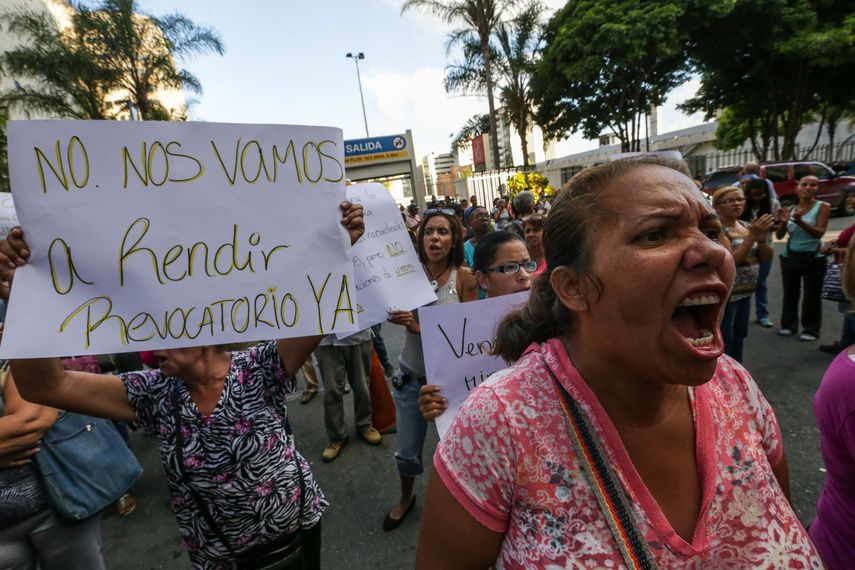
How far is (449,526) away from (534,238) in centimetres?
309

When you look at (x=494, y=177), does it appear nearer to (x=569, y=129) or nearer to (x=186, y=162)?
(x=569, y=129)

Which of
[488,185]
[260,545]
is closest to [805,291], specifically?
[260,545]

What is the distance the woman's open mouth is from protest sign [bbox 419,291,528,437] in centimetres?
90

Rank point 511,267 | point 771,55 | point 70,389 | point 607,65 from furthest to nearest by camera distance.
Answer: point 607,65
point 771,55
point 511,267
point 70,389

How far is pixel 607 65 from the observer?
62.7 ft

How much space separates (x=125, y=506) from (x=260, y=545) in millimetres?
2308

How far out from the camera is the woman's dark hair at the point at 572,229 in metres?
0.97

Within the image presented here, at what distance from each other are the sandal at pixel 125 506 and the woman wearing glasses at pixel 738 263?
4.77 m

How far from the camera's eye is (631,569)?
2.78 ft

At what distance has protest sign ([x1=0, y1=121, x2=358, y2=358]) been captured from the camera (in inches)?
46.8

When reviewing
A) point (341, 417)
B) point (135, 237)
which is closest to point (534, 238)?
point (341, 417)

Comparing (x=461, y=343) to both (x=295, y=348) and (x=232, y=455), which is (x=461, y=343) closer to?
(x=295, y=348)

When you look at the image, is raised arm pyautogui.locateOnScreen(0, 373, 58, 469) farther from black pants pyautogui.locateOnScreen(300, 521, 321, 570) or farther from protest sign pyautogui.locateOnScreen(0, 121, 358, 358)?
black pants pyautogui.locateOnScreen(300, 521, 321, 570)

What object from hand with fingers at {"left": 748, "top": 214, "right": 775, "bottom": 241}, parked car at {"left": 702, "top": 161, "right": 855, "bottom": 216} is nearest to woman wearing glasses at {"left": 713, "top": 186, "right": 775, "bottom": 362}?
hand with fingers at {"left": 748, "top": 214, "right": 775, "bottom": 241}
